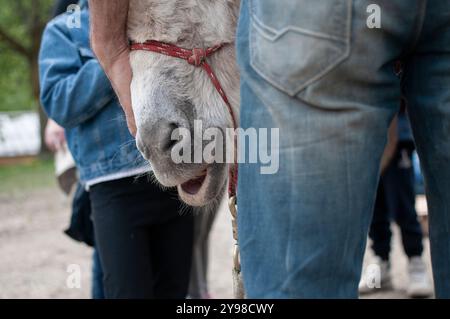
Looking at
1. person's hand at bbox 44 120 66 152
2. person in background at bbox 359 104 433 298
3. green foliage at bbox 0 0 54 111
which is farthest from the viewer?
green foliage at bbox 0 0 54 111

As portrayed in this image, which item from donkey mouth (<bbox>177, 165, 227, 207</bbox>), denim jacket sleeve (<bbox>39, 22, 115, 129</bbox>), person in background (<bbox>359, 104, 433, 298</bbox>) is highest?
denim jacket sleeve (<bbox>39, 22, 115, 129</bbox>)

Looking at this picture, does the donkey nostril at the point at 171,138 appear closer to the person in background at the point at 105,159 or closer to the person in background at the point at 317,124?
the person in background at the point at 317,124

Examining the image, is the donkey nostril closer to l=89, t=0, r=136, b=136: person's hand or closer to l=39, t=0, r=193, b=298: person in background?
l=89, t=0, r=136, b=136: person's hand

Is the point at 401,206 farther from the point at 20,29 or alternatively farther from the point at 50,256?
the point at 20,29

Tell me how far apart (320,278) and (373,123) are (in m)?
0.29

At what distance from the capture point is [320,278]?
124cm

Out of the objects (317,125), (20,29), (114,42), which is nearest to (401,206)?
(114,42)

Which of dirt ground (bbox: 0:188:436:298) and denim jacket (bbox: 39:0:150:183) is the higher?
denim jacket (bbox: 39:0:150:183)

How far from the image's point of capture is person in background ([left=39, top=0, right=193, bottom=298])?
117 inches

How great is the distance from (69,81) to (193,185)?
43.4 inches

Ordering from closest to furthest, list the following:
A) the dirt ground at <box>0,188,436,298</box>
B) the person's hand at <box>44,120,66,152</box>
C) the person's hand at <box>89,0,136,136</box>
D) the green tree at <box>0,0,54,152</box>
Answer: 1. the person's hand at <box>89,0,136,136</box>
2. the person's hand at <box>44,120,66,152</box>
3. the dirt ground at <box>0,188,436,298</box>
4. the green tree at <box>0,0,54,152</box>

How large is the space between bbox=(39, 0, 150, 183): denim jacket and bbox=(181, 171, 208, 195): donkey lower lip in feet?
2.48

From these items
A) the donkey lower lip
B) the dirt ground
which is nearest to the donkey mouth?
the donkey lower lip
